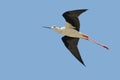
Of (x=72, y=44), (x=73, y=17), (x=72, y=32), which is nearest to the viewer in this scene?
(x=73, y=17)

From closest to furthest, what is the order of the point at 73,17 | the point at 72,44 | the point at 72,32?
the point at 73,17, the point at 72,32, the point at 72,44

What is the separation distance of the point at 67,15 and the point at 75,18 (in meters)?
0.43

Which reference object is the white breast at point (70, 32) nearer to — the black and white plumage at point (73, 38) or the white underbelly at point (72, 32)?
the white underbelly at point (72, 32)

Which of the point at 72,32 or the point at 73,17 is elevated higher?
the point at 73,17

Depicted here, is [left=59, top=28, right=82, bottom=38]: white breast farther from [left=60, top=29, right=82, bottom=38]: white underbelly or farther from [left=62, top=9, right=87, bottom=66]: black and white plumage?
[left=62, top=9, right=87, bottom=66]: black and white plumage

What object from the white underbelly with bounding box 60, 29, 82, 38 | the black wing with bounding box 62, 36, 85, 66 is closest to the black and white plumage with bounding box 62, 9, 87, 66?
the black wing with bounding box 62, 36, 85, 66

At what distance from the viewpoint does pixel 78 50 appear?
53500mm

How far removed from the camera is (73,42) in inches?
2115

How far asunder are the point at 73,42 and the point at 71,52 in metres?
0.54

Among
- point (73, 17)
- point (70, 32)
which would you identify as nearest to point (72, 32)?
point (70, 32)

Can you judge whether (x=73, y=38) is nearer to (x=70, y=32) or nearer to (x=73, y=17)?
(x=70, y=32)

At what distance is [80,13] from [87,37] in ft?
5.00

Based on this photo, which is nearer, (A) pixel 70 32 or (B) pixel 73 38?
(A) pixel 70 32

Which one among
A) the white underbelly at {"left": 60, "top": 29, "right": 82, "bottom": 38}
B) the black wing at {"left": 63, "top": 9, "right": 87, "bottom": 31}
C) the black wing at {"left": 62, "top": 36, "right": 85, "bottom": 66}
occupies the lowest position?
the black wing at {"left": 62, "top": 36, "right": 85, "bottom": 66}
